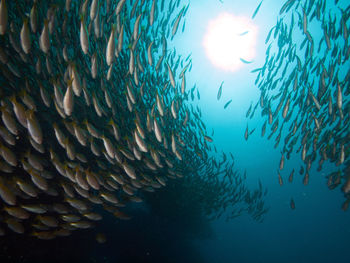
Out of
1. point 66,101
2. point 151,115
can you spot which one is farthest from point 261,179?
point 66,101

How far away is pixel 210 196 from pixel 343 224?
2136 inches

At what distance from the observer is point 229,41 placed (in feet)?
54.8

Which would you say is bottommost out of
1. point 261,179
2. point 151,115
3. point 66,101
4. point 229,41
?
point 66,101

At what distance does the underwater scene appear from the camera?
13.8 feet

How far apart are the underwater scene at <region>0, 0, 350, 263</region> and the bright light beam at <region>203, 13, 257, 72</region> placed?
0.34 ft

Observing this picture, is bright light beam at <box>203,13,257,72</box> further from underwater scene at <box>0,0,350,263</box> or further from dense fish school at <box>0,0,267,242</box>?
dense fish school at <box>0,0,267,242</box>

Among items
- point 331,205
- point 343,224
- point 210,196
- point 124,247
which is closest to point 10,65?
point 210,196

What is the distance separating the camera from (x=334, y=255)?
6519 centimetres

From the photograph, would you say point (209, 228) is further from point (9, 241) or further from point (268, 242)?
point (268, 242)

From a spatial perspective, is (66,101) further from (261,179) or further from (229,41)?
(261,179)

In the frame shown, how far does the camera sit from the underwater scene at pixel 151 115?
419cm

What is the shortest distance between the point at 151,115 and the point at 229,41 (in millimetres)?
14138

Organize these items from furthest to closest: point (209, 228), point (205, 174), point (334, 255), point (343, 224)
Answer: point (334, 255), point (343, 224), point (209, 228), point (205, 174)

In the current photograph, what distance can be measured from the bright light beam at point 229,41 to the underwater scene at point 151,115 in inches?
4.1
